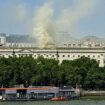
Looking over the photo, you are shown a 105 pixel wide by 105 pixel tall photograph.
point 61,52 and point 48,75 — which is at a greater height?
point 61,52

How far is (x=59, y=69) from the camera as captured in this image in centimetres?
12381

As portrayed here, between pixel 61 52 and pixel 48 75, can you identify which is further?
pixel 61 52

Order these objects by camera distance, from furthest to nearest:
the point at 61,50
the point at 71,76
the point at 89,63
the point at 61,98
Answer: the point at 61,50, the point at 89,63, the point at 71,76, the point at 61,98

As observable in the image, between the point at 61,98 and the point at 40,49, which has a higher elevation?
the point at 40,49

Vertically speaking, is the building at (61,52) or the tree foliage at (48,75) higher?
the building at (61,52)

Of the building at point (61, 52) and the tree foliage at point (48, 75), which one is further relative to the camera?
the building at point (61, 52)

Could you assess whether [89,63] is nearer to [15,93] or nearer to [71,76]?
[71,76]

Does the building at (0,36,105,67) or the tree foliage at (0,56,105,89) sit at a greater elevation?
the building at (0,36,105,67)

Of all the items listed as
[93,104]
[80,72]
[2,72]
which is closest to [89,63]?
Result: [80,72]

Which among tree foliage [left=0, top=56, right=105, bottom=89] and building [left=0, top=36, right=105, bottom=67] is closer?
tree foliage [left=0, top=56, right=105, bottom=89]

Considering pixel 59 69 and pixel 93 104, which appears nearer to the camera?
pixel 93 104

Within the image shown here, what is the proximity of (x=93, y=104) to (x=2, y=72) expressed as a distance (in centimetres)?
3481

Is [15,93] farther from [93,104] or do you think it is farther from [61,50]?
[61,50]

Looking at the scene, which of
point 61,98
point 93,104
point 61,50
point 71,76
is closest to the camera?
point 93,104
